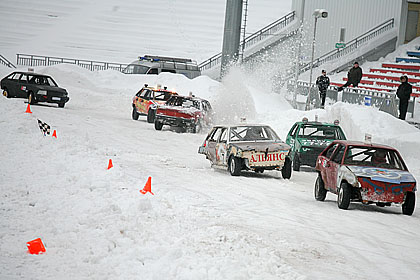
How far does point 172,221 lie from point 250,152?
5487 millimetres

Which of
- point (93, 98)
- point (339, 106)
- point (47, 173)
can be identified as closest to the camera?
point (47, 173)

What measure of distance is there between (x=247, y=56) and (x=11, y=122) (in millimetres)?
28286

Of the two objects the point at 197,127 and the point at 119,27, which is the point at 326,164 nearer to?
the point at 197,127

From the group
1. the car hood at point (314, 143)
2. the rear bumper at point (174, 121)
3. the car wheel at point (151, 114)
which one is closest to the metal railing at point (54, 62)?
the car wheel at point (151, 114)

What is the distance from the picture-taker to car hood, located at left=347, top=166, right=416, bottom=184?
33.2ft

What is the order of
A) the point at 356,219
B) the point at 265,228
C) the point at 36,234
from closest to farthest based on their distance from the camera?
the point at 36,234, the point at 265,228, the point at 356,219

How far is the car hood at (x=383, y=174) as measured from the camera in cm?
1013

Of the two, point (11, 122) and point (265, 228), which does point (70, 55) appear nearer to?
point (11, 122)

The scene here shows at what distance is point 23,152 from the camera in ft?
40.3

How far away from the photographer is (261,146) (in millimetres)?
13578

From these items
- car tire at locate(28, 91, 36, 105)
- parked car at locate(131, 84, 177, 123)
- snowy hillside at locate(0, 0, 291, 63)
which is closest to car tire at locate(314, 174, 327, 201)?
parked car at locate(131, 84, 177, 123)

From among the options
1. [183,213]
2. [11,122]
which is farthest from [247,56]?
[183,213]

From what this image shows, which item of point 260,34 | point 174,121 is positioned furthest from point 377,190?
point 260,34

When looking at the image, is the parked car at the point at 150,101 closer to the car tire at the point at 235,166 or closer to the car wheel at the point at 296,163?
the car wheel at the point at 296,163
